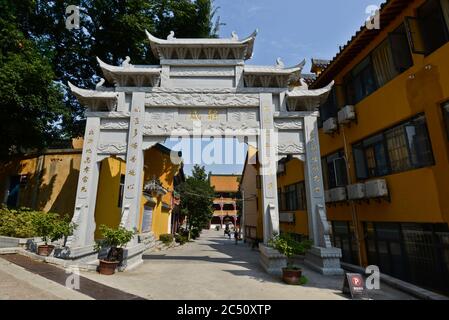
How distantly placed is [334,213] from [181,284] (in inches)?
353

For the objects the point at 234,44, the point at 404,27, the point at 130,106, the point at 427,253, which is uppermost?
the point at 234,44

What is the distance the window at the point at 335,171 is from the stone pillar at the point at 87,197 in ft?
37.8

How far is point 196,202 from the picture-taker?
2844 centimetres

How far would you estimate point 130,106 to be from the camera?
11555 mm

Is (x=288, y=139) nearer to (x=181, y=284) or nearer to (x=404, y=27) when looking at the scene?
(x=404, y=27)

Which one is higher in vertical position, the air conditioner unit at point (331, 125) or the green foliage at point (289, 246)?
the air conditioner unit at point (331, 125)

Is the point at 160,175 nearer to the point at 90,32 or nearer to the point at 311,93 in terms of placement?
the point at 90,32

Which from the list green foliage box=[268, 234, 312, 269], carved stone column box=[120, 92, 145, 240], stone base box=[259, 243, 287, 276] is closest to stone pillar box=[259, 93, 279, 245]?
stone base box=[259, 243, 287, 276]

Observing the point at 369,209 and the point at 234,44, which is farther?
the point at 234,44

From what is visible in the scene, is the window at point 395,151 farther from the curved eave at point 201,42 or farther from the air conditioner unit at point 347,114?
the curved eave at point 201,42

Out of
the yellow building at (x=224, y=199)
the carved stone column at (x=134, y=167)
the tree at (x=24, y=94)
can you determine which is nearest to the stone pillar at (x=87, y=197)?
the carved stone column at (x=134, y=167)

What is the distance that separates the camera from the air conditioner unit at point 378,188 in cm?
948

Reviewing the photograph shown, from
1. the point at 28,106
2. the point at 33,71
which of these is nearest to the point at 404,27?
the point at 33,71

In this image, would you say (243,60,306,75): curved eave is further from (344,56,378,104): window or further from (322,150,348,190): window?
(322,150,348,190): window
